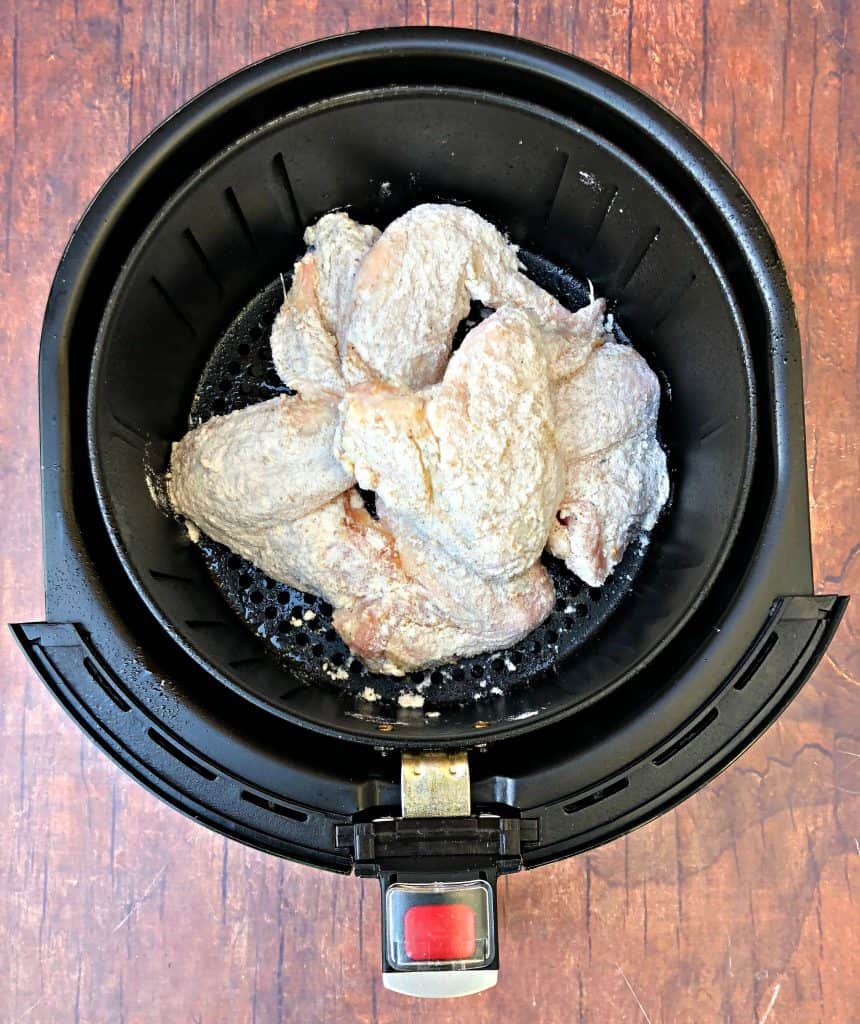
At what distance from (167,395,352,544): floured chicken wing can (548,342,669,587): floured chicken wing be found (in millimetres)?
258

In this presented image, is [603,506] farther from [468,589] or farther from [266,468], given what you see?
[266,468]

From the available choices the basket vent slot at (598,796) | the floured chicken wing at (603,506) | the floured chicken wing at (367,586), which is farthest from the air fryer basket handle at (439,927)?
the floured chicken wing at (603,506)

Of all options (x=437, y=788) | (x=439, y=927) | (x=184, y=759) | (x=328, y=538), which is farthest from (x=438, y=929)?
(x=328, y=538)

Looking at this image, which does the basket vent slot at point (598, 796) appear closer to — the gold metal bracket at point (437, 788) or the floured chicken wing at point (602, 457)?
the gold metal bracket at point (437, 788)

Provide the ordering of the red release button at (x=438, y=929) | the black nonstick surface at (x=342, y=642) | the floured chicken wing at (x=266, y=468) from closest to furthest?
the red release button at (x=438, y=929) < the floured chicken wing at (x=266, y=468) < the black nonstick surface at (x=342, y=642)

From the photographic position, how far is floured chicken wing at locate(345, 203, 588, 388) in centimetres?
93

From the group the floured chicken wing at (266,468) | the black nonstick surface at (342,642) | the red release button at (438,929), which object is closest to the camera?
the red release button at (438,929)

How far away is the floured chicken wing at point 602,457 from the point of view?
968 mm

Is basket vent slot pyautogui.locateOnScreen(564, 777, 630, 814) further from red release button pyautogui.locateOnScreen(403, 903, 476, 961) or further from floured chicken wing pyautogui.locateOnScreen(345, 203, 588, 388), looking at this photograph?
floured chicken wing pyautogui.locateOnScreen(345, 203, 588, 388)

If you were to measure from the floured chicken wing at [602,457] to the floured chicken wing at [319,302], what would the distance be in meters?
0.27

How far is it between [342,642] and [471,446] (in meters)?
0.33

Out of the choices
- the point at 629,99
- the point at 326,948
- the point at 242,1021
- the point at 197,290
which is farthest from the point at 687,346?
the point at 242,1021

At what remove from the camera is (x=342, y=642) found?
104cm

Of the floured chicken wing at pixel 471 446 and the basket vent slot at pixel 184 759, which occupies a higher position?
the floured chicken wing at pixel 471 446
